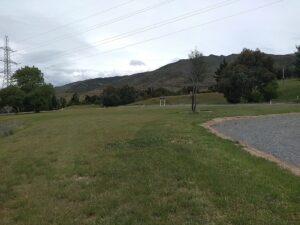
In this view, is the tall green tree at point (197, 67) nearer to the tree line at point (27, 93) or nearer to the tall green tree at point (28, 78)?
the tree line at point (27, 93)

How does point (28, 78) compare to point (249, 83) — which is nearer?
point (249, 83)

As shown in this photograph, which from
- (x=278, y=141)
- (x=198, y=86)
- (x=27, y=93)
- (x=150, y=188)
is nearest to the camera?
(x=150, y=188)

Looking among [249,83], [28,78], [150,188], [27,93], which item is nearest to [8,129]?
[150,188]

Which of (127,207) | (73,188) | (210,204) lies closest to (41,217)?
(127,207)

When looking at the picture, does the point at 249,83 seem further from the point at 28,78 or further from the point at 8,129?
the point at 28,78

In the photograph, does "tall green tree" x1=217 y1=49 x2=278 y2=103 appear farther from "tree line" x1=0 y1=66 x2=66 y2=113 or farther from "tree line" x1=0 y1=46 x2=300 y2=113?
"tree line" x1=0 y1=66 x2=66 y2=113

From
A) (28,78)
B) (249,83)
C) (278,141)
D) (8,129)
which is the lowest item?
(8,129)

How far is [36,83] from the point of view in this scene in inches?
4491

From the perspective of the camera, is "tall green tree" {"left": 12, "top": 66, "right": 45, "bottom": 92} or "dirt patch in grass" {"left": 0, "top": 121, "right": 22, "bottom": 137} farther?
"tall green tree" {"left": 12, "top": 66, "right": 45, "bottom": 92}

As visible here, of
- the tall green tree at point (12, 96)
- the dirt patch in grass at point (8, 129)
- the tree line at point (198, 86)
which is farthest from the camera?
the tall green tree at point (12, 96)

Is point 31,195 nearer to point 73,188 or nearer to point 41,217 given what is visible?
point 73,188

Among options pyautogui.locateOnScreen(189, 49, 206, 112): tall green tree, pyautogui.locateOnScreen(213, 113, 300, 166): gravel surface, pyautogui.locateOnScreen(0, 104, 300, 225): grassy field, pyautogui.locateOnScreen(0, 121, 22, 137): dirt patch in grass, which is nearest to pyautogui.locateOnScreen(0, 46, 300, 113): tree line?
pyautogui.locateOnScreen(189, 49, 206, 112): tall green tree

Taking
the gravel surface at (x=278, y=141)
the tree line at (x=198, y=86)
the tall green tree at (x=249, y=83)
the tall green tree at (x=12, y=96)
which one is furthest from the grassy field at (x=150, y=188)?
the tall green tree at (x=12, y=96)

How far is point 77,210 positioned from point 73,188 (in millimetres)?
2024
